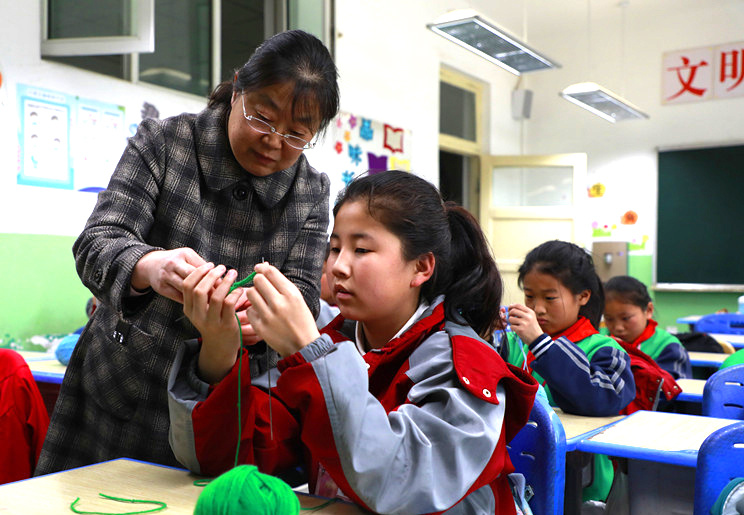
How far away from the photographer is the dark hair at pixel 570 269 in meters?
2.43

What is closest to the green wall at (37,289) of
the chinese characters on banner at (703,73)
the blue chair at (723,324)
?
the blue chair at (723,324)

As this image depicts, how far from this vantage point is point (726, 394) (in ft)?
6.91

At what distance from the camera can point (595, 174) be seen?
310 inches

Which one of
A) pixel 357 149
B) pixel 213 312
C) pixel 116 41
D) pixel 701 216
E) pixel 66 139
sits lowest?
pixel 213 312

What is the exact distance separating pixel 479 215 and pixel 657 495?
19.3 ft

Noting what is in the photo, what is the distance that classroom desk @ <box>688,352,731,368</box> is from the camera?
11.2 feet

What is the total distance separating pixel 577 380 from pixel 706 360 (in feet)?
5.67

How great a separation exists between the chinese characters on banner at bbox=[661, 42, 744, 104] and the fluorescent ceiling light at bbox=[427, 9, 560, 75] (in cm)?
253

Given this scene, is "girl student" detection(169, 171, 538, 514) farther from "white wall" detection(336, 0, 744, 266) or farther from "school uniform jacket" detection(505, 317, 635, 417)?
"white wall" detection(336, 0, 744, 266)

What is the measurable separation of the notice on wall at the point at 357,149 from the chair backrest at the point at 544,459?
3.65 metres

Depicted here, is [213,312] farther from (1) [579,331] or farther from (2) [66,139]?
(2) [66,139]

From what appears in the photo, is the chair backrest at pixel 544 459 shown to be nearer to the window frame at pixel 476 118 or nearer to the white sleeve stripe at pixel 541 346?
the white sleeve stripe at pixel 541 346

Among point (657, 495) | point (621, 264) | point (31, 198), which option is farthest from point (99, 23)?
point (621, 264)

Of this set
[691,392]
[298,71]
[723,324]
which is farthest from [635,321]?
[298,71]
